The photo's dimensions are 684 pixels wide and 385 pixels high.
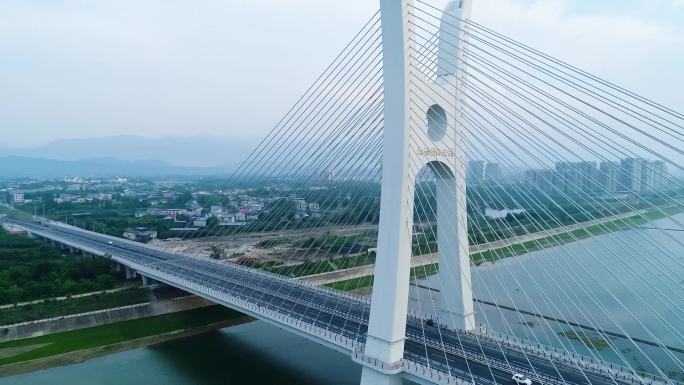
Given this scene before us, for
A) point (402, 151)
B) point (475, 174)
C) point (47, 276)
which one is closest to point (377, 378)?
point (402, 151)

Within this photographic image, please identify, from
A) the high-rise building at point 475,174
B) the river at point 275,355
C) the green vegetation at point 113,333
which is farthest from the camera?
the green vegetation at point 113,333

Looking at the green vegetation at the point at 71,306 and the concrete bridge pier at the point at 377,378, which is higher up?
the concrete bridge pier at the point at 377,378

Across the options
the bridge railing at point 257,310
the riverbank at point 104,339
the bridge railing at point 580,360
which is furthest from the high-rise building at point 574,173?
the riverbank at point 104,339

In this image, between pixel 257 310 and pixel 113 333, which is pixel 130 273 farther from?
pixel 257 310

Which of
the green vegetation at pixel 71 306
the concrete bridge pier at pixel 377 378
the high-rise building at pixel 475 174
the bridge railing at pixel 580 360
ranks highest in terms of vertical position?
the high-rise building at pixel 475 174

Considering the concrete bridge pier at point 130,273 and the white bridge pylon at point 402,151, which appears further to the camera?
the concrete bridge pier at point 130,273

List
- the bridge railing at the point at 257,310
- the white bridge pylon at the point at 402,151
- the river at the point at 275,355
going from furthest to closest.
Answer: the river at the point at 275,355, the bridge railing at the point at 257,310, the white bridge pylon at the point at 402,151

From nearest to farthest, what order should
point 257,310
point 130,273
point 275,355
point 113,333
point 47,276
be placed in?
1. point 257,310
2. point 275,355
3. point 113,333
4. point 47,276
5. point 130,273

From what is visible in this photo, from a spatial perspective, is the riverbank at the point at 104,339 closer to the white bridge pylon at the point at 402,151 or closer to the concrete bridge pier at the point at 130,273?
the concrete bridge pier at the point at 130,273
